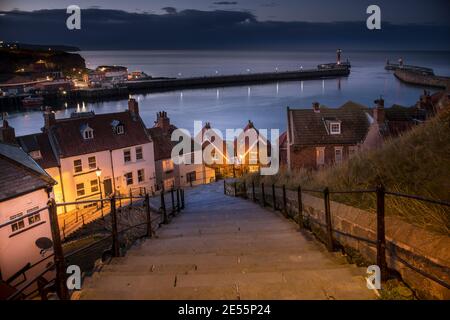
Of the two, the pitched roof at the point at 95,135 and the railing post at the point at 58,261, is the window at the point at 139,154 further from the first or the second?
the railing post at the point at 58,261

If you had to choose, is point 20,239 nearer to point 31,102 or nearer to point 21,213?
point 21,213

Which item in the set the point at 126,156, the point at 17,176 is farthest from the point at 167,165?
the point at 17,176

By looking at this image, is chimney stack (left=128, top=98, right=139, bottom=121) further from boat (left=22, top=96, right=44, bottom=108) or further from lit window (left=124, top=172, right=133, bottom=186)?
boat (left=22, top=96, right=44, bottom=108)

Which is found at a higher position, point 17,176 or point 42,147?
point 17,176

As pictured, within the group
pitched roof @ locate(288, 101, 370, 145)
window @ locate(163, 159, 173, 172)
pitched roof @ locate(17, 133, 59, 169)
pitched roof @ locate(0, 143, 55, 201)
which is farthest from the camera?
window @ locate(163, 159, 173, 172)

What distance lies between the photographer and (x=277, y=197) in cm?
1279

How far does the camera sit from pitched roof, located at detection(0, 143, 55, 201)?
A: 19.5 metres

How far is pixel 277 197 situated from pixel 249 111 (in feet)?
239

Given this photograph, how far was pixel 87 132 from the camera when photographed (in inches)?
1344

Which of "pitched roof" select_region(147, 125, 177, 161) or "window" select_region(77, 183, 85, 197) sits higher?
"pitched roof" select_region(147, 125, 177, 161)

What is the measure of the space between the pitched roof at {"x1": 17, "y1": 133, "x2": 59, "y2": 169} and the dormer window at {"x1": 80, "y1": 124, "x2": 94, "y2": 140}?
106 inches

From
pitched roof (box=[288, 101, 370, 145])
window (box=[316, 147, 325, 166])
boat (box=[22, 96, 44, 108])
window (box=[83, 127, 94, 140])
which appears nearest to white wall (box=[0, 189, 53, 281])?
window (box=[83, 127, 94, 140])

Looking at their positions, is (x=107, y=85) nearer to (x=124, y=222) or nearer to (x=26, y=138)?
(x=26, y=138)

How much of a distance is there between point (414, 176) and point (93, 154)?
3006cm
